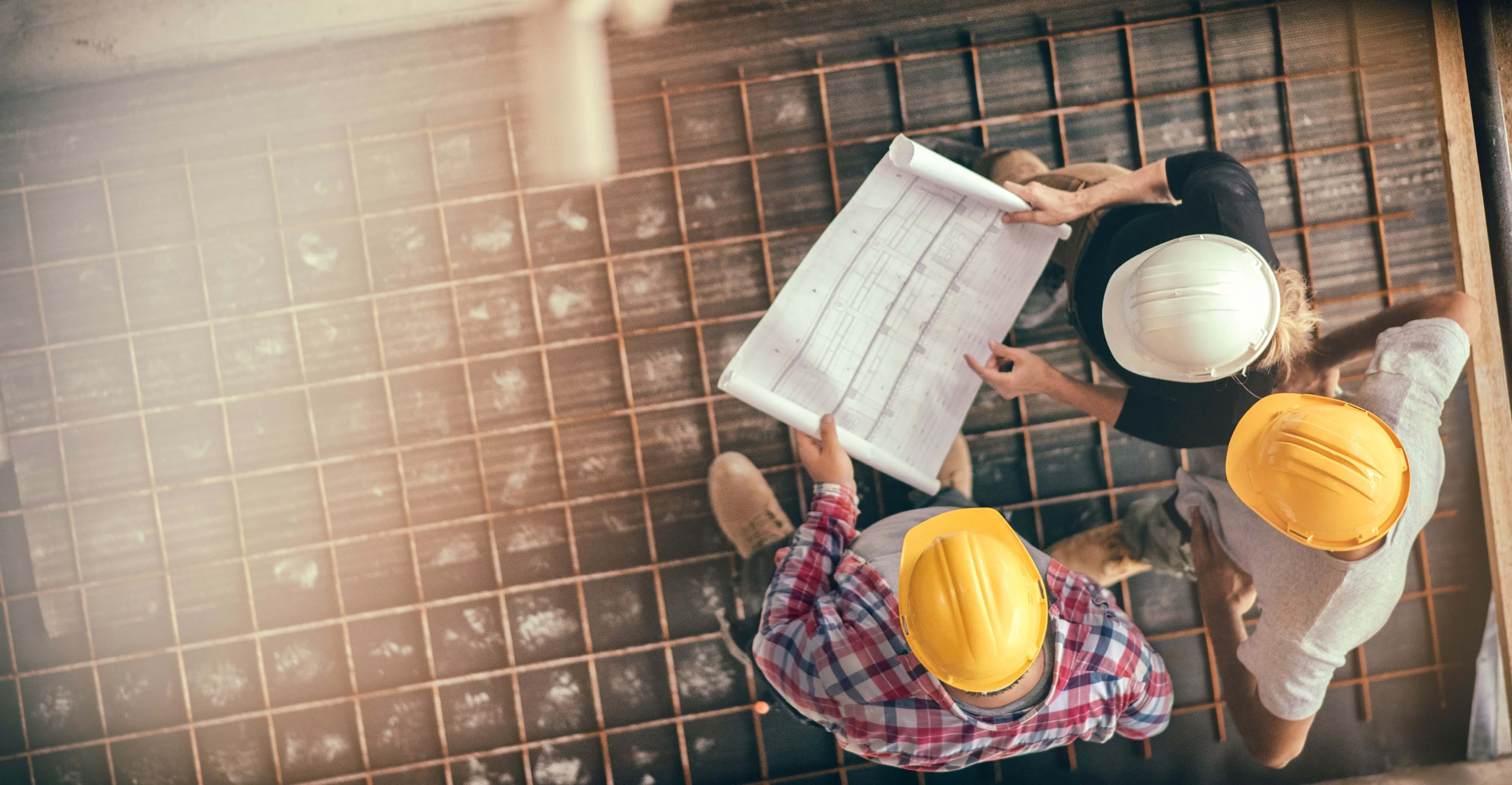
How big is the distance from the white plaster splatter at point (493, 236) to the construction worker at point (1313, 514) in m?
2.20

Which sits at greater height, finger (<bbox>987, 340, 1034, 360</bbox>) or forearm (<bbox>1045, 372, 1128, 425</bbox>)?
finger (<bbox>987, 340, 1034, 360</bbox>)

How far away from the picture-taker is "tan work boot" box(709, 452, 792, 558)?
239cm

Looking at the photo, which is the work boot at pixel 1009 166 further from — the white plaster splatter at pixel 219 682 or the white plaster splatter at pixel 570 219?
the white plaster splatter at pixel 219 682

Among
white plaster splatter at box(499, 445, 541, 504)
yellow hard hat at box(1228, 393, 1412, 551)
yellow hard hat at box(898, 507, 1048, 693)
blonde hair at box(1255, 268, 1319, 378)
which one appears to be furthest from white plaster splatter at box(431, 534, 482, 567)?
blonde hair at box(1255, 268, 1319, 378)

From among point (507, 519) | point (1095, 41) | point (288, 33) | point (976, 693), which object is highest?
point (288, 33)

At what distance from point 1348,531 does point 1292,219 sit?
1.33 m

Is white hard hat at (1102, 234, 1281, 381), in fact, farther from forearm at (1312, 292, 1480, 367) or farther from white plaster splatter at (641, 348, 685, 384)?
white plaster splatter at (641, 348, 685, 384)

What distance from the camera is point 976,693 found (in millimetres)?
1681

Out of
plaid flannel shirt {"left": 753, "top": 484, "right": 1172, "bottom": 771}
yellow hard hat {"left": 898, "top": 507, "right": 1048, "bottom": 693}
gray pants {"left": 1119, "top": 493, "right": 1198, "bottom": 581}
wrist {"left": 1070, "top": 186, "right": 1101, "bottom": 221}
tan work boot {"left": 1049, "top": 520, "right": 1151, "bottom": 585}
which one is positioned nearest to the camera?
yellow hard hat {"left": 898, "top": 507, "right": 1048, "bottom": 693}

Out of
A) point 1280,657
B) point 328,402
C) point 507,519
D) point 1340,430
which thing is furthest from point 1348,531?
point 328,402

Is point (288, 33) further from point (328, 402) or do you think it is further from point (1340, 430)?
point (1340, 430)

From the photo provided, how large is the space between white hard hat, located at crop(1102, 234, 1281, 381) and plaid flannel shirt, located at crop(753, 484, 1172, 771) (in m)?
0.64

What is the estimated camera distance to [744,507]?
2.39m

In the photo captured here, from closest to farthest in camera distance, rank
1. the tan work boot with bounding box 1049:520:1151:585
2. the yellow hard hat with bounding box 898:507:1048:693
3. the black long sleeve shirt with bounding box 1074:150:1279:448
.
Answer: the yellow hard hat with bounding box 898:507:1048:693
the black long sleeve shirt with bounding box 1074:150:1279:448
the tan work boot with bounding box 1049:520:1151:585
